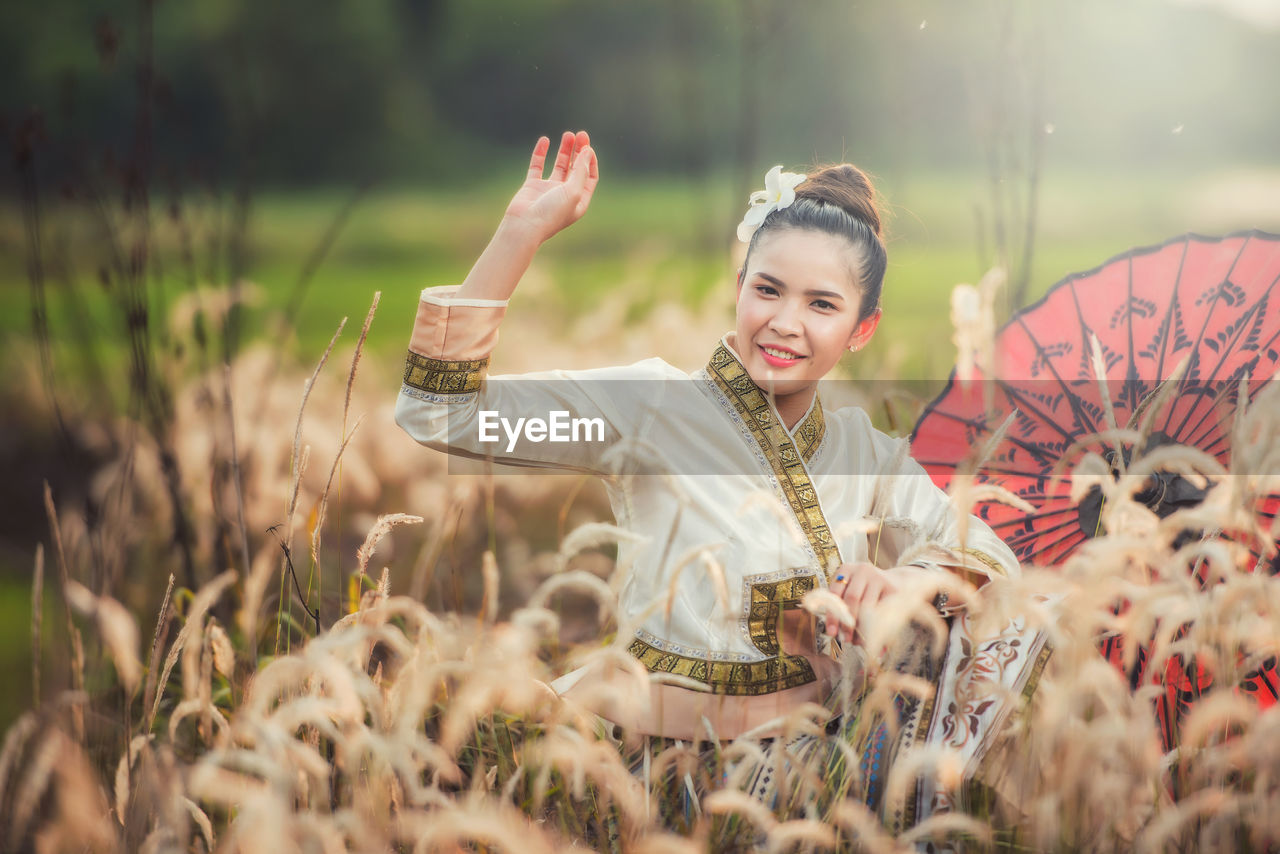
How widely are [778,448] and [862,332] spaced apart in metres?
0.24

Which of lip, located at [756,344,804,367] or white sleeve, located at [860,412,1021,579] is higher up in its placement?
lip, located at [756,344,804,367]

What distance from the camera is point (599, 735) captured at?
1394mm

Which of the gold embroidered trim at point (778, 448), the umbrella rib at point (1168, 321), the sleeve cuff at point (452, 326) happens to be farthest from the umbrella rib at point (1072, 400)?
the sleeve cuff at point (452, 326)

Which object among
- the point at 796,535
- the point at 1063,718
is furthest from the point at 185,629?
the point at 1063,718

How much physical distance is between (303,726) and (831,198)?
3.60ft

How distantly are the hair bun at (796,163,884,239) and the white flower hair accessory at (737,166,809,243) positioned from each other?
1cm

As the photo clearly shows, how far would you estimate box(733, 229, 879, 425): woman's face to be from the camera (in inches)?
58.2

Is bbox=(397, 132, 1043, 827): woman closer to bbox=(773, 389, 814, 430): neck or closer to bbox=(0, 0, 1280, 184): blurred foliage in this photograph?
bbox=(773, 389, 814, 430): neck

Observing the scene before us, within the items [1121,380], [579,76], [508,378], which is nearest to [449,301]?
[508,378]

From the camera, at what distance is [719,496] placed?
150cm

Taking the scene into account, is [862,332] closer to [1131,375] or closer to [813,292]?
[813,292]

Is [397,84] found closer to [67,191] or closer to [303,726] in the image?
[67,191]

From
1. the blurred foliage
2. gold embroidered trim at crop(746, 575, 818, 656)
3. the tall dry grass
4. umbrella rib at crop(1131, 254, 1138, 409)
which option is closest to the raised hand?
the tall dry grass

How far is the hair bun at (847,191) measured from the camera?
5.02ft
